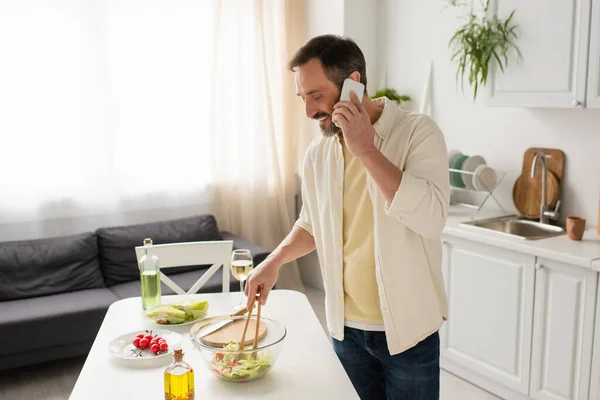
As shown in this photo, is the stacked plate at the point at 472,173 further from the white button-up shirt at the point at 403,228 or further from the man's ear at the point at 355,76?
the man's ear at the point at 355,76

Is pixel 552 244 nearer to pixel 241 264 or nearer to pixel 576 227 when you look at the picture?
pixel 576 227

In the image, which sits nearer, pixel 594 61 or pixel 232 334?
pixel 232 334

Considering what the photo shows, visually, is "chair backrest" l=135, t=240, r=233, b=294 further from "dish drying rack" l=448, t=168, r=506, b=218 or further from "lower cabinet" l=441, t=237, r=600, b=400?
"dish drying rack" l=448, t=168, r=506, b=218

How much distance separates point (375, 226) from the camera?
1.71m

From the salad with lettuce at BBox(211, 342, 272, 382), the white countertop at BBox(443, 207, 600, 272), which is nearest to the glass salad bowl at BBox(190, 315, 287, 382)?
the salad with lettuce at BBox(211, 342, 272, 382)

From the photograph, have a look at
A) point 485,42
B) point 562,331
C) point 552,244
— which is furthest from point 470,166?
point 562,331

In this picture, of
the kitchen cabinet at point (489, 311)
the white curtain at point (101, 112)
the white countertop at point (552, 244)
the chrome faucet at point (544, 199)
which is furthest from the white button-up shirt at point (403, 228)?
the white curtain at point (101, 112)

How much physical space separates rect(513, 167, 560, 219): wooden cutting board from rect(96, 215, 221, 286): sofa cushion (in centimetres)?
208

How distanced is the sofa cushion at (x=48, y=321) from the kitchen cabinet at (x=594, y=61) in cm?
270

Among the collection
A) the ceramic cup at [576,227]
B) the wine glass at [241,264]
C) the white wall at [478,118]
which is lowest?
the ceramic cup at [576,227]

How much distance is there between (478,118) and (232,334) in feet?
8.12

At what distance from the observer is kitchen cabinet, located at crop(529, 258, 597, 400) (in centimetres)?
261

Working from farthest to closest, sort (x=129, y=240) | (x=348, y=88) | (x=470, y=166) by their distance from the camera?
(x=129, y=240) → (x=470, y=166) → (x=348, y=88)

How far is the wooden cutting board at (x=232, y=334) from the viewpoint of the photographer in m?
1.64
